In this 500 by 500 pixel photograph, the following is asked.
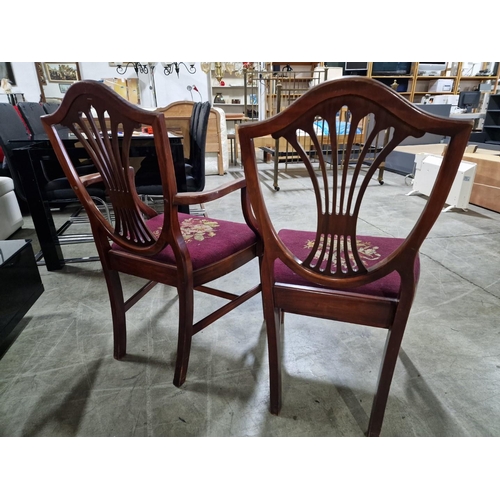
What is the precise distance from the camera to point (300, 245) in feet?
3.67

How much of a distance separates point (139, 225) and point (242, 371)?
2.31ft

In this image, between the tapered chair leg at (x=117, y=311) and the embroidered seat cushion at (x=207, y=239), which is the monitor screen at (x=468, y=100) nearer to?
the embroidered seat cushion at (x=207, y=239)

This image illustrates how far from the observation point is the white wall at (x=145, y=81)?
5.45m

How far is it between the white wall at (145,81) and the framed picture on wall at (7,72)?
2.0 inches

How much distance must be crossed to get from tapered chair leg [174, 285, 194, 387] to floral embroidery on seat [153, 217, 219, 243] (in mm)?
232

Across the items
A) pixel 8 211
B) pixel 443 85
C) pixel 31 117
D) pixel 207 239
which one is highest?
pixel 443 85

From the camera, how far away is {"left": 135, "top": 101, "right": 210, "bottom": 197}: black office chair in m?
Result: 2.27

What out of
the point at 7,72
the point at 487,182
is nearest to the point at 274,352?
the point at 487,182

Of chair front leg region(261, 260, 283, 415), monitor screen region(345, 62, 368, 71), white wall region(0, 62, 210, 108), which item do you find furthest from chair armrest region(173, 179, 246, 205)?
monitor screen region(345, 62, 368, 71)

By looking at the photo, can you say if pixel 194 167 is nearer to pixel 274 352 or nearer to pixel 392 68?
pixel 274 352

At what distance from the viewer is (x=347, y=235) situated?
2.72 feet

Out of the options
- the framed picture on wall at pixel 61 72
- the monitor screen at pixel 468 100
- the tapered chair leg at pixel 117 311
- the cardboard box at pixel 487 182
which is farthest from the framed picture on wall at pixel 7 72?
the monitor screen at pixel 468 100

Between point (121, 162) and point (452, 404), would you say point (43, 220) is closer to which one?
point (121, 162)

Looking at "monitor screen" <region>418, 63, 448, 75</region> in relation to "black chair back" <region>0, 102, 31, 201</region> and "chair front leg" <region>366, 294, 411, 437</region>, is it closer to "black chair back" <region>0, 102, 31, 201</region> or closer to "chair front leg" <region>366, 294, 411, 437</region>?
"black chair back" <region>0, 102, 31, 201</region>
